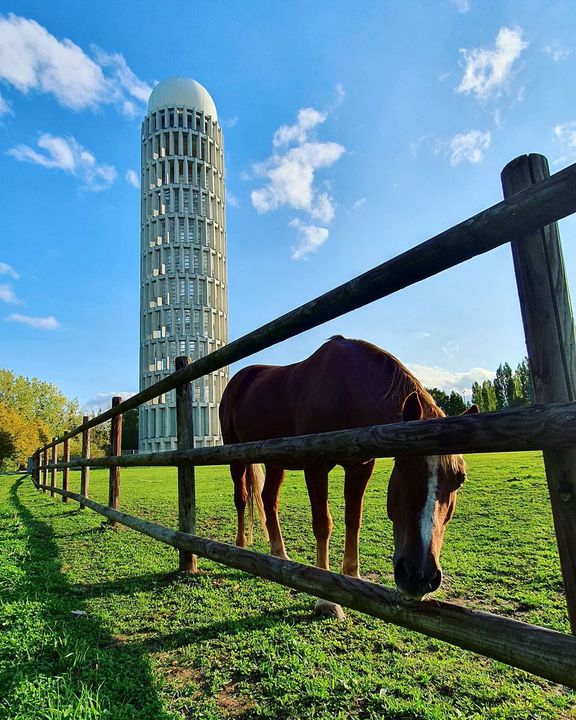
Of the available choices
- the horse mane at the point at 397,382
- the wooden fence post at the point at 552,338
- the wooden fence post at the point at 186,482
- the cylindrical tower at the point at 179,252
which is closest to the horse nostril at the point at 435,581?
the wooden fence post at the point at 552,338

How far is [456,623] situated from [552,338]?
801 mm

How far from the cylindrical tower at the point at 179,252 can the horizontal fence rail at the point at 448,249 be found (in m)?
42.8

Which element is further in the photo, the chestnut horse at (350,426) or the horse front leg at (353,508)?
the horse front leg at (353,508)

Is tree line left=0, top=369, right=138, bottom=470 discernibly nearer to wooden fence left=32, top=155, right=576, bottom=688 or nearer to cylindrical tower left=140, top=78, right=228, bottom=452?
cylindrical tower left=140, top=78, right=228, bottom=452

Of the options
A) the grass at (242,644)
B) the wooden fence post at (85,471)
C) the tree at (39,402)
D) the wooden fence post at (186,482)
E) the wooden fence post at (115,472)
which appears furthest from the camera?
the tree at (39,402)

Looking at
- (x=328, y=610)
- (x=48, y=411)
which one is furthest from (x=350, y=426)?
(x=48, y=411)

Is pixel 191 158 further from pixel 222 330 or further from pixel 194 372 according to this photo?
pixel 194 372

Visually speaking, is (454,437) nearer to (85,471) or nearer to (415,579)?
(415,579)

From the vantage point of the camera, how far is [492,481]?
25.4 feet

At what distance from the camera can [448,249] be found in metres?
1.32

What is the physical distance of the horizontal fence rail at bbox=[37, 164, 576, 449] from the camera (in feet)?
3.60

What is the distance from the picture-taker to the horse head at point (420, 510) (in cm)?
140

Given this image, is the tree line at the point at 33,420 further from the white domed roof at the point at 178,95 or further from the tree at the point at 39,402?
the white domed roof at the point at 178,95

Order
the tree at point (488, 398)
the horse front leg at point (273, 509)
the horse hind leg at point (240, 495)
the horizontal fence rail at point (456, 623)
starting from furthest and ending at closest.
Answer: the tree at point (488, 398)
the horse hind leg at point (240, 495)
the horse front leg at point (273, 509)
the horizontal fence rail at point (456, 623)
